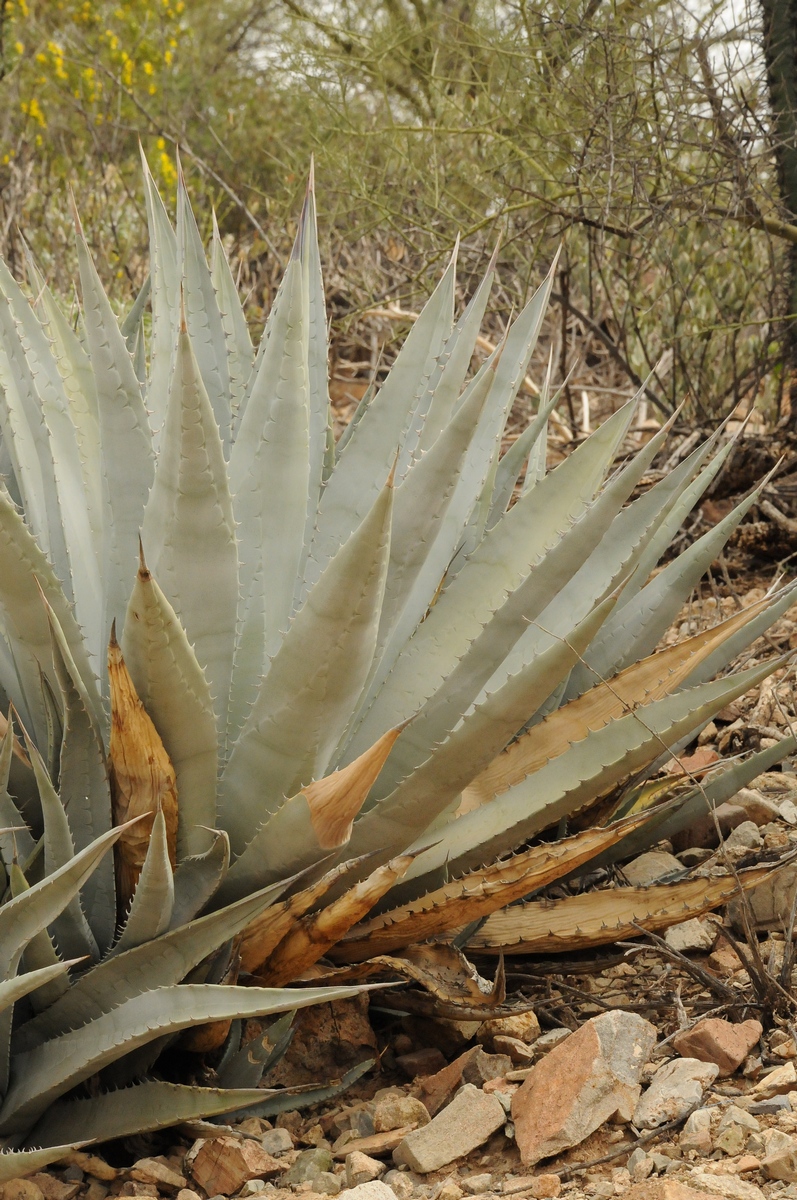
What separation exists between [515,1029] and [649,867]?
0.56 m

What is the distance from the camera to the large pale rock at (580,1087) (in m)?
1.51

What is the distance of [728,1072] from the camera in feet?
5.35

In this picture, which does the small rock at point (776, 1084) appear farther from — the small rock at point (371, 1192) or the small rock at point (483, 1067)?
the small rock at point (371, 1192)

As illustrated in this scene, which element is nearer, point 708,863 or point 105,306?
point 105,306

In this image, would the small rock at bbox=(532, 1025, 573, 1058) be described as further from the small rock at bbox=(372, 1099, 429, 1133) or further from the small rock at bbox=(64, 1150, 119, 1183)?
the small rock at bbox=(64, 1150, 119, 1183)

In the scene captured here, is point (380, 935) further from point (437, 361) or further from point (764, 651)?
point (764, 651)

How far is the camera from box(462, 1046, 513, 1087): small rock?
67.8 inches

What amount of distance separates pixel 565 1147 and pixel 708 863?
35.1 inches

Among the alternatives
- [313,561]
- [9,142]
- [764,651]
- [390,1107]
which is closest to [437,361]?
[313,561]

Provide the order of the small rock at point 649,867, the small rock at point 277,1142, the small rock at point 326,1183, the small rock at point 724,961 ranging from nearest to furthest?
1. the small rock at point 326,1183
2. the small rock at point 277,1142
3. the small rock at point 724,961
4. the small rock at point 649,867

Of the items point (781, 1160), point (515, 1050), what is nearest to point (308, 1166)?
point (515, 1050)

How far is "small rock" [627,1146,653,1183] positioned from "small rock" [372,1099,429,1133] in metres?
0.31

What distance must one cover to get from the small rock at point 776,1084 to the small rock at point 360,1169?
0.49 metres

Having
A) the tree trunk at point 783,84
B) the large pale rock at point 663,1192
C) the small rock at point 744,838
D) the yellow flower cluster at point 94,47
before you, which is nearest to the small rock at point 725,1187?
the large pale rock at point 663,1192
